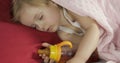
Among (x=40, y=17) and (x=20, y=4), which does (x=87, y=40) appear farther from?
(x=20, y=4)

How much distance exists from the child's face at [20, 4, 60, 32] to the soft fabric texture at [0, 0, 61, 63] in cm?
4

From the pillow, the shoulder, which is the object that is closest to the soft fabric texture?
the pillow

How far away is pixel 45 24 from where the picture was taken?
125 cm

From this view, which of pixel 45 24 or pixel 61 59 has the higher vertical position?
pixel 45 24

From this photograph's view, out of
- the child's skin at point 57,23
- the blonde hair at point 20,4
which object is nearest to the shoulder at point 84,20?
the child's skin at point 57,23

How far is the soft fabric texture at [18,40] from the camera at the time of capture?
1123 millimetres

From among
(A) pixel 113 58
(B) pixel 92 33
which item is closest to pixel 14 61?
(B) pixel 92 33

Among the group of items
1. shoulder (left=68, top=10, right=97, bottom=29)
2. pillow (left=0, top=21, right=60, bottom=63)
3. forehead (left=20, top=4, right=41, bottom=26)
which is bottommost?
pillow (left=0, top=21, right=60, bottom=63)

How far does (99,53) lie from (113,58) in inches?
3.0

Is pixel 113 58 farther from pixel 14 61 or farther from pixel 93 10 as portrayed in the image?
pixel 14 61

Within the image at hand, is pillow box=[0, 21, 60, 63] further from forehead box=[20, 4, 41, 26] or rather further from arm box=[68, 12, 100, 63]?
arm box=[68, 12, 100, 63]

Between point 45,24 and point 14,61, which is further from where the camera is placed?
point 45,24

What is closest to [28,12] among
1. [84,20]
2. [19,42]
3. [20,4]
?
[20,4]

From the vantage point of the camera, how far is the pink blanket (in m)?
1.19
